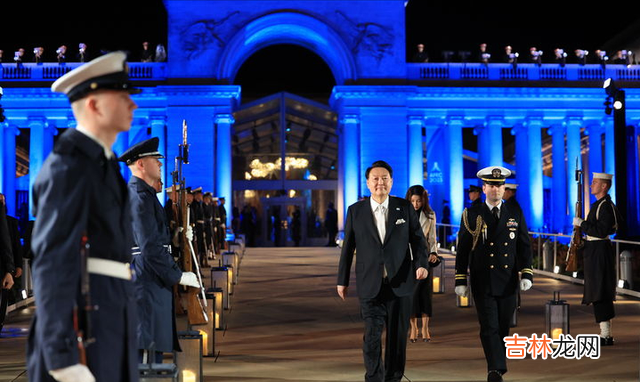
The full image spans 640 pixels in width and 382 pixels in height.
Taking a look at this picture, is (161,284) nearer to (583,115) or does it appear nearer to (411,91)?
(411,91)

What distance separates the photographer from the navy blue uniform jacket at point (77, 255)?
4.23 m

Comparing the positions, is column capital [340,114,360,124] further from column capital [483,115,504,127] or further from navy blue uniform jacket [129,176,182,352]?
navy blue uniform jacket [129,176,182,352]

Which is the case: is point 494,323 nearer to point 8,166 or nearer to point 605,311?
point 605,311

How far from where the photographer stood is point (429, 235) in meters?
14.2

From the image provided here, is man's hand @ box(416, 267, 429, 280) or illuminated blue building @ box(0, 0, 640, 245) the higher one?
illuminated blue building @ box(0, 0, 640, 245)

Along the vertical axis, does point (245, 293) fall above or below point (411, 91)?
below

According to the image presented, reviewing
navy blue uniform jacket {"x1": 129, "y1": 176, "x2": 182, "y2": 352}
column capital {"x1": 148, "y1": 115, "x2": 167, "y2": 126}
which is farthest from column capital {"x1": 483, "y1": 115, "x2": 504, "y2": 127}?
navy blue uniform jacket {"x1": 129, "y1": 176, "x2": 182, "y2": 352}

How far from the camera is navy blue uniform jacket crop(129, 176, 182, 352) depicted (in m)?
7.99

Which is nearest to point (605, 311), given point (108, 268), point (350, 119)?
point (108, 268)

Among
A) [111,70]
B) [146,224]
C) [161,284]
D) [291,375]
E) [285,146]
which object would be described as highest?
[285,146]

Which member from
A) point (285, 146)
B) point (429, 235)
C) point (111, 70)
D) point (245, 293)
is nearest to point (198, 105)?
point (285, 146)

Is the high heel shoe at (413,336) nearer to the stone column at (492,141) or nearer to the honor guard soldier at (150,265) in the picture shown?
the honor guard soldier at (150,265)

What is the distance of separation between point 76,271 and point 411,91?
46.1 m

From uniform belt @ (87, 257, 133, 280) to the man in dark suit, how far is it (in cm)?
442
